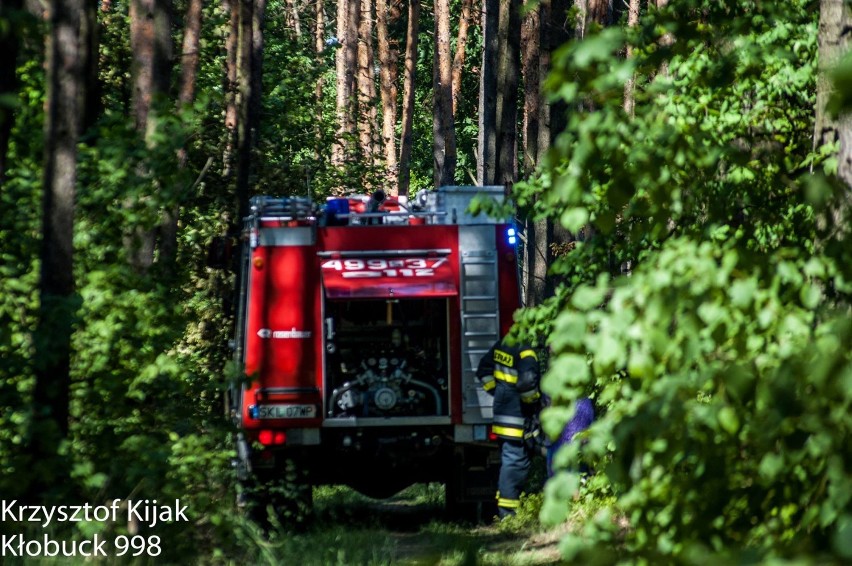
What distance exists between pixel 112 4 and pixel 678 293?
20.9 metres

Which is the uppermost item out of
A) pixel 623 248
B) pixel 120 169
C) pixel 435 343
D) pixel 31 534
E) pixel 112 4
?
pixel 112 4

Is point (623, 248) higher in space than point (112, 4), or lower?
lower

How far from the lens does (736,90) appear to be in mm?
8602

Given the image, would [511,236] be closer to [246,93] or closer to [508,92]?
[246,93]

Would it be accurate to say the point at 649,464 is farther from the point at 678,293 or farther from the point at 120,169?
the point at 120,169

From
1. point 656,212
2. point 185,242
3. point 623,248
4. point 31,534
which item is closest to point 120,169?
point 31,534

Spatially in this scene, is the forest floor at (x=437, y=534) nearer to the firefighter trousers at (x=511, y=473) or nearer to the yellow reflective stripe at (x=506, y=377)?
the firefighter trousers at (x=511, y=473)

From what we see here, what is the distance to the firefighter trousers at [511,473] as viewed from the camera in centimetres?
1228

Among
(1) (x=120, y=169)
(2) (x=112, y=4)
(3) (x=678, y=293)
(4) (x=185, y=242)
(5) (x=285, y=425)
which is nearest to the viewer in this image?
(3) (x=678, y=293)

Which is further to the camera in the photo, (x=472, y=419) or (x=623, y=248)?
(x=472, y=419)

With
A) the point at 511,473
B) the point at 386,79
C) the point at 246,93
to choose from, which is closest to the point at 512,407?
the point at 511,473

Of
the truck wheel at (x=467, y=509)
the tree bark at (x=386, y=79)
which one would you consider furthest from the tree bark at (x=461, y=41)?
the truck wheel at (x=467, y=509)

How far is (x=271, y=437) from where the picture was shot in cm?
1185

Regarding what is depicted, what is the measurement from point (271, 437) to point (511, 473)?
2200 millimetres
